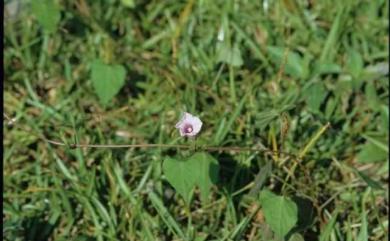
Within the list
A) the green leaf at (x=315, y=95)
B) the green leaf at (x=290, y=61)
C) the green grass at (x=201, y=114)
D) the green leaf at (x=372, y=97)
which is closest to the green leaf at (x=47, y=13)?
the green grass at (x=201, y=114)

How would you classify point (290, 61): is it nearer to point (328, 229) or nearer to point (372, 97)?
point (372, 97)

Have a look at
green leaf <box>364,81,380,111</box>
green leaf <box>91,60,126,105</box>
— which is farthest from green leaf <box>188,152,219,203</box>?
green leaf <box>364,81,380,111</box>

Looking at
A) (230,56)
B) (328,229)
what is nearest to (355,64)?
(230,56)

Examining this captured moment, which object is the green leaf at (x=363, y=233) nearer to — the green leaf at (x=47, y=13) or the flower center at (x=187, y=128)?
the flower center at (x=187, y=128)

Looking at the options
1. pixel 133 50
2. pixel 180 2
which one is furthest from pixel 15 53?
pixel 180 2

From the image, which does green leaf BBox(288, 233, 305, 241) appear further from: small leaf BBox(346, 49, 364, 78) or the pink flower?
small leaf BBox(346, 49, 364, 78)

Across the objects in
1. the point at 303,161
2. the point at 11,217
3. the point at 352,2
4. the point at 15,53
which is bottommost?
the point at 11,217

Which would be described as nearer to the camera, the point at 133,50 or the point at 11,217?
the point at 11,217

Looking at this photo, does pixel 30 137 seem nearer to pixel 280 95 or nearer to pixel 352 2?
pixel 280 95
